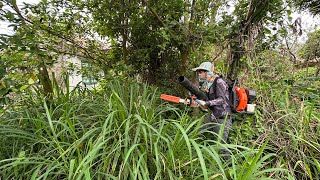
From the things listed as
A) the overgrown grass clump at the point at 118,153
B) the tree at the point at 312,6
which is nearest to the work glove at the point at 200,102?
the overgrown grass clump at the point at 118,153

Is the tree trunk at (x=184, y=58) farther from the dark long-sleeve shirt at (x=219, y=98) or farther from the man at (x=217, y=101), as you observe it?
the dark long-sleeve shirt at (x=219, y=98)

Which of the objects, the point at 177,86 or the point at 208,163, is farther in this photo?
the point at 177,86

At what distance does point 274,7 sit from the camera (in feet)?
10.4

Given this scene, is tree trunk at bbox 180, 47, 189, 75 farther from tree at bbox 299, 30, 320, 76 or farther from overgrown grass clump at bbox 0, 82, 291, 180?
tree at bbox 299, 30, 320, 76

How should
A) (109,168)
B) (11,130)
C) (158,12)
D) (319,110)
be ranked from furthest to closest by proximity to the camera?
(158,12)
(319,110)
(11,130)
(109,168)

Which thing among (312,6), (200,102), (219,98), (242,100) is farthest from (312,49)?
(200,102)

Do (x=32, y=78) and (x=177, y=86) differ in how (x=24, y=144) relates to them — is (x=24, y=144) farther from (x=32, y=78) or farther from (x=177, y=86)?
(x=177, y=86)

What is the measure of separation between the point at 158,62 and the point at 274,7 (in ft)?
6.61

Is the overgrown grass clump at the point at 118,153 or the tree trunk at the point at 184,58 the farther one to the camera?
the tree trunk at the point at 184,58

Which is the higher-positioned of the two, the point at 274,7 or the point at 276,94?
the point at 274,7

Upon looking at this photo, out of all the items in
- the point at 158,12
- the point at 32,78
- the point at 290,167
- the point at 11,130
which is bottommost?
the point at 290,167

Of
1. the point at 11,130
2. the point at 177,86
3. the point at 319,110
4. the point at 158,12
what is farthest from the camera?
the point at 177,86

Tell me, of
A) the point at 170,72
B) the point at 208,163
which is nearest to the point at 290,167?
the point at 208,163

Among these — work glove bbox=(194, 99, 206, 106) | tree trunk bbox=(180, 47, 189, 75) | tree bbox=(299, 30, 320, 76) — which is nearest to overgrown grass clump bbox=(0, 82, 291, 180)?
work glove bbox=(194, 99, 206, 106)
